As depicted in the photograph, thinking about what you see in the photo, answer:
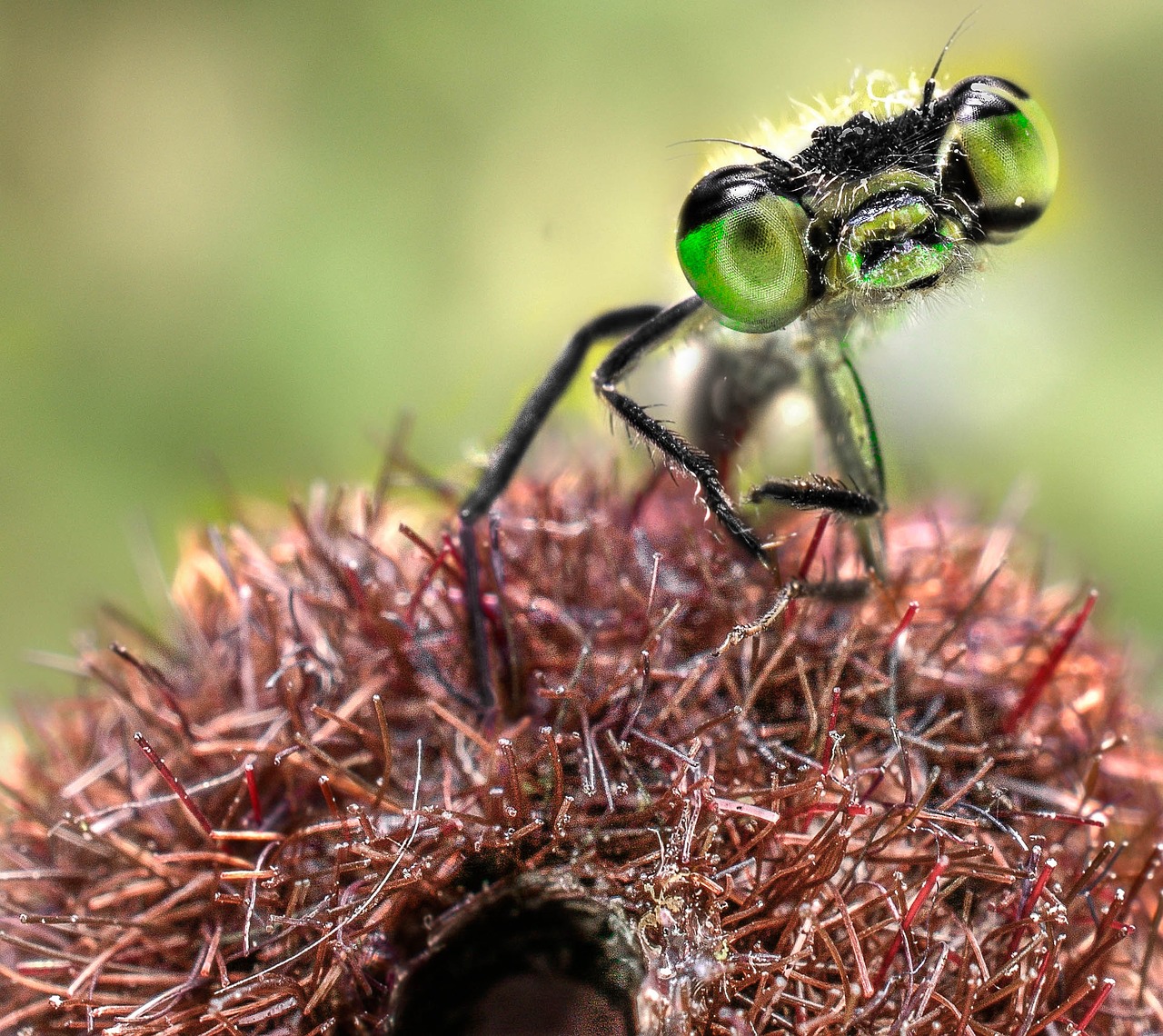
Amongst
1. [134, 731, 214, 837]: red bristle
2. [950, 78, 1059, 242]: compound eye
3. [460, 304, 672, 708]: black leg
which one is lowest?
[134, 731, 214, 837]: red bristle

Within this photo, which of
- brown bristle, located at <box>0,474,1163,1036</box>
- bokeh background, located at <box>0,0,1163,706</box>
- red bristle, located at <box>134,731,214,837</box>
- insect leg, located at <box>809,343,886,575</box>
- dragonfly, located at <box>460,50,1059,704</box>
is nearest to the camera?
brown bristle, located at <box>0,474,1163,1036</box>

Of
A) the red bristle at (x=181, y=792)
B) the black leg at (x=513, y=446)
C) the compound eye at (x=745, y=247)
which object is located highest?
the compound eye at (x=745, y=247)

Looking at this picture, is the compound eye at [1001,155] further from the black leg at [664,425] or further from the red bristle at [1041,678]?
the red bristle at [1041,678]

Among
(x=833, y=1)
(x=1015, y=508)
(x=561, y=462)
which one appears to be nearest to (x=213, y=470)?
(x=561, y=462)

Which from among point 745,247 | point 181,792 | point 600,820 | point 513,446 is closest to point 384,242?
point 513,446

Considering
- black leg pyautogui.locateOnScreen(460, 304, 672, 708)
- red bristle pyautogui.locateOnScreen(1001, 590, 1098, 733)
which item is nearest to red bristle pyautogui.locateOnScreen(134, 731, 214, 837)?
black leg pyautogui.locateOnScreen(460, 304, 672, 708)

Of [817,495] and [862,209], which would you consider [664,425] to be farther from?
[862,209]

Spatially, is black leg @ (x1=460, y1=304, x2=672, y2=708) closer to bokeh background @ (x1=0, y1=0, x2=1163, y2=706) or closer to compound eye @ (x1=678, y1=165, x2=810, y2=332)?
compound eye @ (x1=678, y1=165, x2=810, y2=332)

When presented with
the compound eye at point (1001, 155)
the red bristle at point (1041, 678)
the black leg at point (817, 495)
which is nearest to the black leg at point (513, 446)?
the black leg at point (817, 495)

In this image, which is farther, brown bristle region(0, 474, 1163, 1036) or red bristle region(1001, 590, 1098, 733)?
red bristle region(1001, 590, 1098, 733)
